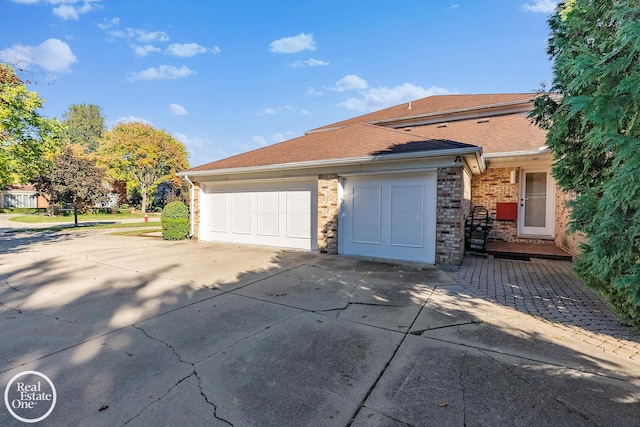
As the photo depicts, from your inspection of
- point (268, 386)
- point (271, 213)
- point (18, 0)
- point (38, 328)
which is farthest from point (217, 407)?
point (18, 0)

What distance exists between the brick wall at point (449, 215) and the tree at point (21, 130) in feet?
37.4

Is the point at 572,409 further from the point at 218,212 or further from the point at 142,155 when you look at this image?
the point at 142,155

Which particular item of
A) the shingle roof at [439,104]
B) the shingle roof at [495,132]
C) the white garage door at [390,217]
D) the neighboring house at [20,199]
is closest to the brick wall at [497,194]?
the shingle roof at [495,132]

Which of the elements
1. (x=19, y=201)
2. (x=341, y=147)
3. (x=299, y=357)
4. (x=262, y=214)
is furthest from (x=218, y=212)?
(x=19, y=201)

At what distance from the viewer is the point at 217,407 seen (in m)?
2.06

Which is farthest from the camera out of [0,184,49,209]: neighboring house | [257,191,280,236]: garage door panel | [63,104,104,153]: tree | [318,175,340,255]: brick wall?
[63,104,104,153]: tree

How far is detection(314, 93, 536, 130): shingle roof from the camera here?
487 inches

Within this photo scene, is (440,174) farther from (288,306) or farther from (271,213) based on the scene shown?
(271,213)

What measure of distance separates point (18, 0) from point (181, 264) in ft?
29.0

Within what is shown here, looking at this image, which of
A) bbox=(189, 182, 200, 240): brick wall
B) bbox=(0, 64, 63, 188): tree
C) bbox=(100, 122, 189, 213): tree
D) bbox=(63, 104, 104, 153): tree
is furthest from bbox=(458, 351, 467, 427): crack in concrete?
bbox=(63, 104, 104, 153): tree

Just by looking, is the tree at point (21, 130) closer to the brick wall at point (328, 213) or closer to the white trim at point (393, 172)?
the brick wall at point (328, 213)

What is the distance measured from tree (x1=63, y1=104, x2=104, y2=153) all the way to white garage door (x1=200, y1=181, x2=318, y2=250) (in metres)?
50.6

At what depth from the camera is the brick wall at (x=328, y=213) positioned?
8016 millimetres

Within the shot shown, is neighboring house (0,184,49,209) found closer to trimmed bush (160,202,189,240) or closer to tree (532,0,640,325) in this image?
trimmed bush (160,202,189,240)
